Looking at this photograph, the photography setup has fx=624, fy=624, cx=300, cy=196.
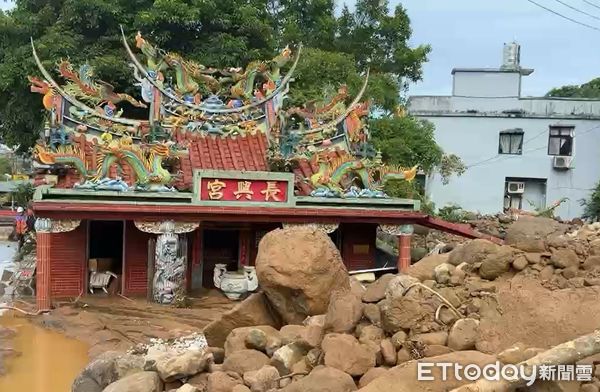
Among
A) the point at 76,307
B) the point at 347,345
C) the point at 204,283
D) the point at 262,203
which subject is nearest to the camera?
the point at 347,345

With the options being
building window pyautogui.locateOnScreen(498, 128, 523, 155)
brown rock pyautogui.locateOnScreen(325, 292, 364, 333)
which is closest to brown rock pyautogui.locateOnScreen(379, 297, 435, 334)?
brown rock pyautogui.locateOnScreen(325, 292, 364, 333)

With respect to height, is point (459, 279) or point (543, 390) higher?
point (459, 279)

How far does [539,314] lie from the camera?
4613 mm

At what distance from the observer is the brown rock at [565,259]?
5180mm

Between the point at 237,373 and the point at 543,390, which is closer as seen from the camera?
the point at 543,390

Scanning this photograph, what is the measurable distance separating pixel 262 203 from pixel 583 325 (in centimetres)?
831

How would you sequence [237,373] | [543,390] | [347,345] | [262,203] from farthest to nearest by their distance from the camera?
[262,203]
[237,373]
[347,345]
[543,390]

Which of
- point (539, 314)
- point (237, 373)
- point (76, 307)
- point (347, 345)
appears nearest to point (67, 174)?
point (76, 307)

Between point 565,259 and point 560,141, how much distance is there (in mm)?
21410

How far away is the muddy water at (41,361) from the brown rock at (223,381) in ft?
11.4

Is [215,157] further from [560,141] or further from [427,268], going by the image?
[560,141]

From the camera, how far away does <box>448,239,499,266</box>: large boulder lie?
18.3ft

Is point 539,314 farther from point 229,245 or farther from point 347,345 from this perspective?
point 229,245

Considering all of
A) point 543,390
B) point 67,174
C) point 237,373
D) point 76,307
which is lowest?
point 76,307
